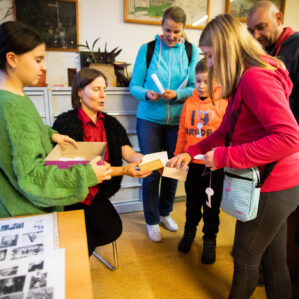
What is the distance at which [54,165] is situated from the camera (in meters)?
0.88

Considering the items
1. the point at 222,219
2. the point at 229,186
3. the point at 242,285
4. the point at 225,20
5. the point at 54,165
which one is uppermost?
the point at 225,20

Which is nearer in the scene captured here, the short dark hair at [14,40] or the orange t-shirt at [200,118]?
the short dark hair at [14,40]

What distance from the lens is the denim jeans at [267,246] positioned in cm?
100

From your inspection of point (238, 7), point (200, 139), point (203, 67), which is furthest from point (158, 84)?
point (238, 7)

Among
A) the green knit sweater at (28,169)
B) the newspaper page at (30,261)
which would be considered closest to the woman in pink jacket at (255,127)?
the green knit sweater at (28,169)

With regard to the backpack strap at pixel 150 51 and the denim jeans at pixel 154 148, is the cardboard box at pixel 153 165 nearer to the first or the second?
the denim jeans at pixel 154 148

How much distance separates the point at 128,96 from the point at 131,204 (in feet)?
3.37

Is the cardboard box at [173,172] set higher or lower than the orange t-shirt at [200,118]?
lower

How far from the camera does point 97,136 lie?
160 centimetres

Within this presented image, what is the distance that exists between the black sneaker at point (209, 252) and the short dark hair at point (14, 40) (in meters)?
1.59

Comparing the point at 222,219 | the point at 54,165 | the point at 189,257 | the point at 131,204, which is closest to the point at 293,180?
the point at 54,165

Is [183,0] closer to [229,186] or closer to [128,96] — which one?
[128,96]

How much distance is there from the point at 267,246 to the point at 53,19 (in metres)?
2.37

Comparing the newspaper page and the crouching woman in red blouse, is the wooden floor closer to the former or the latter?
the crouching woman in red blouse
